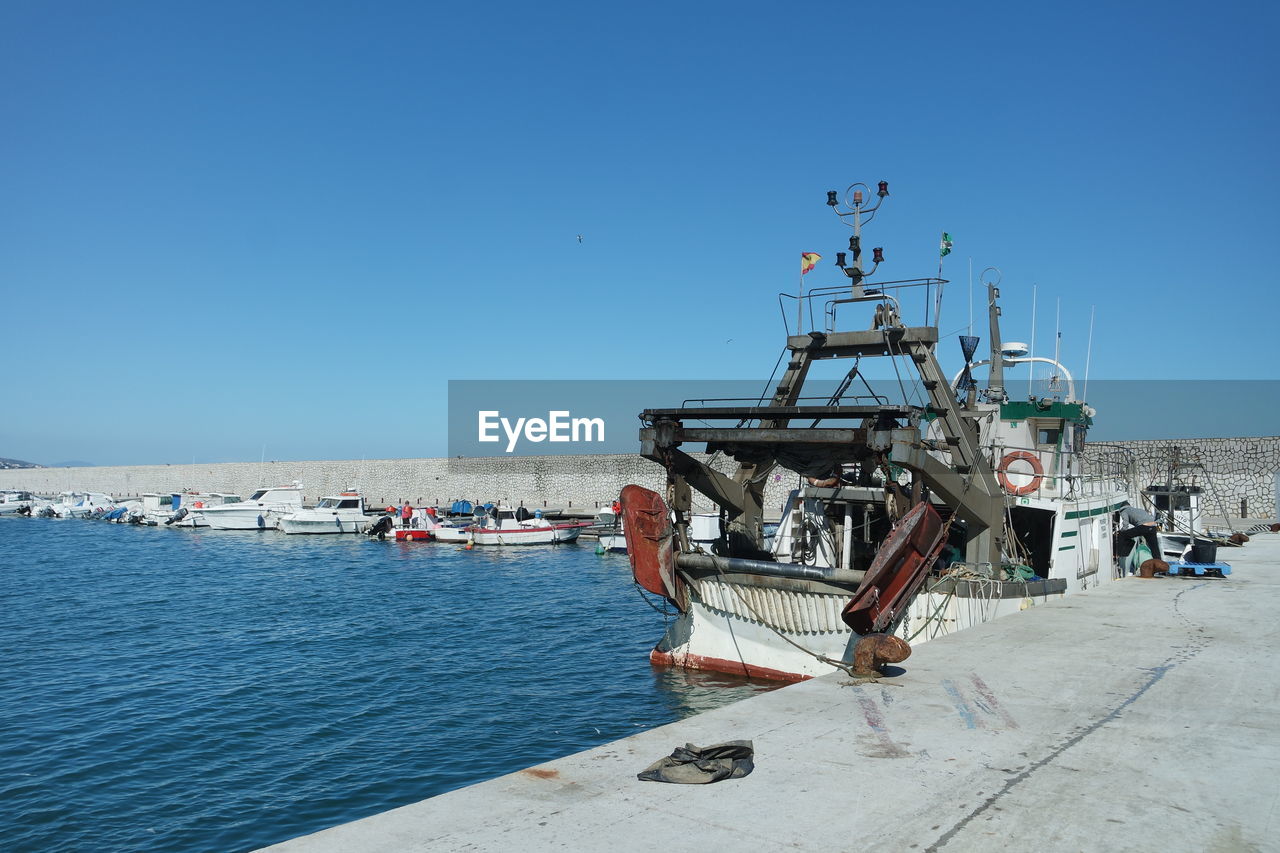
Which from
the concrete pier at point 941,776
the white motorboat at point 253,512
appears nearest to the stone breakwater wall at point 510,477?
the white motorboat at point 253,512

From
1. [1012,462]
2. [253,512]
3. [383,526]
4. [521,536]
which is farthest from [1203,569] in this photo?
[253,512]

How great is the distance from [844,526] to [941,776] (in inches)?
380

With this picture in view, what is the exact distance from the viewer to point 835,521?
16859mm

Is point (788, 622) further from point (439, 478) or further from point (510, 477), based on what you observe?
point (439, 478)

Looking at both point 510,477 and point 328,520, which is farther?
point 510,477

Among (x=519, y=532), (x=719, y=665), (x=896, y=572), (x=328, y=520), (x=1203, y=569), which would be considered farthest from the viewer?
(x=328, y=520)

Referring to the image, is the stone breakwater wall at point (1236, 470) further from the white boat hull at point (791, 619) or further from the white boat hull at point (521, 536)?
the white boat hull at point (791, 619)

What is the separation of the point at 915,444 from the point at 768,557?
5.12 m

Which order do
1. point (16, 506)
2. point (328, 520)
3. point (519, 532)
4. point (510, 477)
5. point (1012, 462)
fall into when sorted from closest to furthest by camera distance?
point (1012, 462) → point (519, 532) → point (328, 520) → point (510, 477) → point (16, 506)

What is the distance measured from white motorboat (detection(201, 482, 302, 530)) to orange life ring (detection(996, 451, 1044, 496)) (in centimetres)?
5209

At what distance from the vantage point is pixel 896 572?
12289 mm

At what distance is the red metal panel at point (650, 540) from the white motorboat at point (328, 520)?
4505cm

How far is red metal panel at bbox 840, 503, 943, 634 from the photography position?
11789 mm

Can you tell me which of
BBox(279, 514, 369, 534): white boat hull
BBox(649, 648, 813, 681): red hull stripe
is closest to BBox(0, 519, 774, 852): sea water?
BBox(649, 648, 813, 681): red hull stripe
